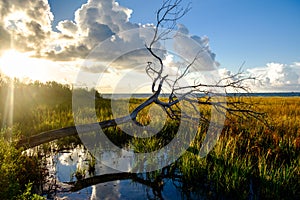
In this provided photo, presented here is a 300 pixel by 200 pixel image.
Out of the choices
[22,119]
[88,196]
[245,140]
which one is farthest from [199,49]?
[22,119]

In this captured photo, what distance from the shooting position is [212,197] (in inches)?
171

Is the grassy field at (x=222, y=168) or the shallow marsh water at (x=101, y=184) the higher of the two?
the grassy field at (x=222, y=168)

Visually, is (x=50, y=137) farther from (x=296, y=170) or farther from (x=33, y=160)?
(x=296, y=170)

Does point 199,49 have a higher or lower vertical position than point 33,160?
higher

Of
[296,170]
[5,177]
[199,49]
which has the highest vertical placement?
[199,49]

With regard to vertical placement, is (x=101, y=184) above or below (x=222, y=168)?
below

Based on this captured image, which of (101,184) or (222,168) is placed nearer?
(222,168)

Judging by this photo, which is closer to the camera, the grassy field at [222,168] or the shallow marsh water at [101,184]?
the grassy field at [222,168]

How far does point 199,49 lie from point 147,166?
3.40 m

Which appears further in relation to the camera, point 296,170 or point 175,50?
point 175,50

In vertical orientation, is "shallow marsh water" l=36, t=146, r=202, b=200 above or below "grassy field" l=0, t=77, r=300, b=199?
below

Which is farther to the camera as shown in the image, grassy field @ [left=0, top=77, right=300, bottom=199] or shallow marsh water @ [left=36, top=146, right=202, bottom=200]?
shallow marsh water @ [left=36, top=146, right=202, bottom=200]

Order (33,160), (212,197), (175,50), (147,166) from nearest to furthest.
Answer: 1. (212,197)
2. (33,160)
3. (147,166)
4. (175,50)

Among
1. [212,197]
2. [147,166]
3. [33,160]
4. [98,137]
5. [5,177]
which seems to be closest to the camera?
[5,177]
